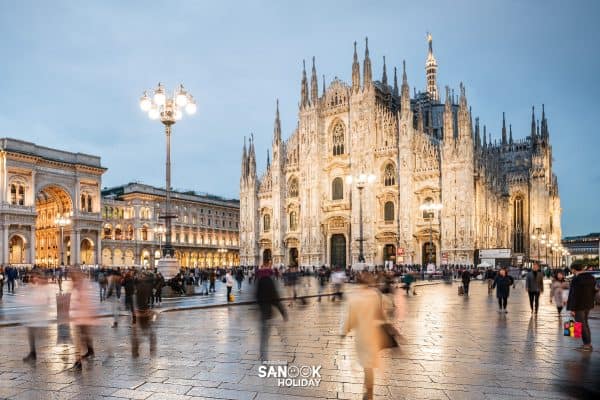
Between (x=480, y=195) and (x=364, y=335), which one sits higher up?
(x=480, y=195)

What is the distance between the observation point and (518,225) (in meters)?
69.4

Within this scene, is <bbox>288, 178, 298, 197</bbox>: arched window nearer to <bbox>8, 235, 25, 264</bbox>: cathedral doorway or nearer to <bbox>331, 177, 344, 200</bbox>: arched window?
<bbox>331, 177, 344, 200</bbox>: arched window

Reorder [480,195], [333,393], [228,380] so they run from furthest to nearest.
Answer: [480,195]
[228,380]
[333,393]

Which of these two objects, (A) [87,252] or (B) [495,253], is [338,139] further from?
(A) [87,252]

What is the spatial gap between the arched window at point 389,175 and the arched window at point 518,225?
2678cm

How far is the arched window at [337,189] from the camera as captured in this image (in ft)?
176

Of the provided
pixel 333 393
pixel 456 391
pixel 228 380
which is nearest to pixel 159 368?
pixel 228 380

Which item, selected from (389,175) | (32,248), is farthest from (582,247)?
(32,248)

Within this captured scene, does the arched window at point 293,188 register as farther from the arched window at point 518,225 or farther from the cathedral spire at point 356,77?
the arched window at point 518,225

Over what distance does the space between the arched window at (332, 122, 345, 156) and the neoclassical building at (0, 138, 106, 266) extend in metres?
29.2

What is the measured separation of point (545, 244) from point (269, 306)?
209 feet

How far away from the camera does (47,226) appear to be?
6819 cm

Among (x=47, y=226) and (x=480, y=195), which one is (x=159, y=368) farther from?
(x=47, y=226)

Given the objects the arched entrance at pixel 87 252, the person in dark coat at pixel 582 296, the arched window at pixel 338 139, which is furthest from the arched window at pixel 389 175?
the person in dark coat at pixel 582 296
